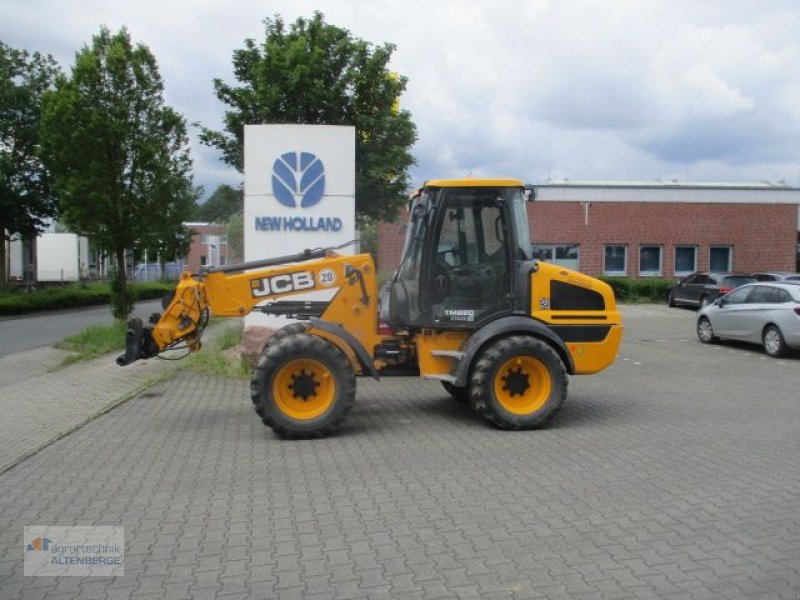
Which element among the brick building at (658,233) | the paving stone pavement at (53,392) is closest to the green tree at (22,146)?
the paving stone pavement at (53,392)

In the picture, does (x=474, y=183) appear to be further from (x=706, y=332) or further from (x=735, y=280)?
(x=735, y=280)

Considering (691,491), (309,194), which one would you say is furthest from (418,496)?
(309,194)

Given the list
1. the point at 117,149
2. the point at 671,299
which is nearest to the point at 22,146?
the point at 117,149

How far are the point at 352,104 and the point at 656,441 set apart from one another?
14.0 meters

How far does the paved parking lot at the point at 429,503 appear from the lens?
4.41 meters

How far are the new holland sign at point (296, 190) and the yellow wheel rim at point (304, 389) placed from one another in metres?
5.01

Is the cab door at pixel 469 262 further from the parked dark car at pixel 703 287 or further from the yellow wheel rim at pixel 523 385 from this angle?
the parked dark car at pixel 703 287

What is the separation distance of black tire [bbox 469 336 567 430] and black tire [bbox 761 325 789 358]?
864 cm

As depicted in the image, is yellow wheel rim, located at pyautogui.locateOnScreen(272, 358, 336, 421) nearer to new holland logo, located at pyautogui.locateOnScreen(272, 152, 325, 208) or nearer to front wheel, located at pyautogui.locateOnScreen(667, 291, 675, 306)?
new holland logo, located at pyautogui.locateOnScreen(272, 152, 325, 208)

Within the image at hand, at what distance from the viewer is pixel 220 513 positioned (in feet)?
18.4

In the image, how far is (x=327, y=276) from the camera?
8508 mm

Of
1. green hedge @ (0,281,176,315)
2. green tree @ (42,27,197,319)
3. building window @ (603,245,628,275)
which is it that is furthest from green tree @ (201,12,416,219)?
building window @ (603,245,628,275)

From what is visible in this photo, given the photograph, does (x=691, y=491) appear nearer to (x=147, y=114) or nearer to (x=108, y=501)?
(x=108, y=501)

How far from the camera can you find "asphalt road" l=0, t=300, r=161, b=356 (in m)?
18.9
